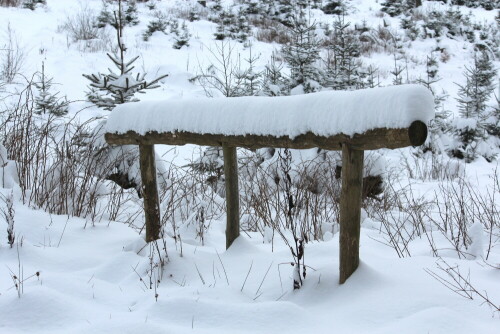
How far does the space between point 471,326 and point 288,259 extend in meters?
1.03

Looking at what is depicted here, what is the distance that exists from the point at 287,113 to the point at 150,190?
116cm

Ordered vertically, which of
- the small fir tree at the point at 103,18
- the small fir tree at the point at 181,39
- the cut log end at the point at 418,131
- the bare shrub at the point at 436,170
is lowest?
the bare shrub at the point at 436,170

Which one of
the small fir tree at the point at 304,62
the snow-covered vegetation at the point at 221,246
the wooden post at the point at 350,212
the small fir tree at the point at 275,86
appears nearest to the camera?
the snow-covered vegetation at the point at 221,246

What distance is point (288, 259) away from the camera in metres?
2.42

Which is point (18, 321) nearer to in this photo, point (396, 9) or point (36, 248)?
point (36, 248)

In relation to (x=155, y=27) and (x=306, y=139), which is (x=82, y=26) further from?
(x=306, y=139)

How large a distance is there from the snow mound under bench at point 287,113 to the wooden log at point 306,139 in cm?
3

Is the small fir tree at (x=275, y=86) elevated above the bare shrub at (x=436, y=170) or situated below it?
above

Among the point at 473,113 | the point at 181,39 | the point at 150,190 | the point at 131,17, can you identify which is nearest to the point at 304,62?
the point at 150,190

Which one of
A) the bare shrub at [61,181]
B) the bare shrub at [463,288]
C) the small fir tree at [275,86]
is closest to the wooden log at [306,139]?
the bare shrub at [463,288]

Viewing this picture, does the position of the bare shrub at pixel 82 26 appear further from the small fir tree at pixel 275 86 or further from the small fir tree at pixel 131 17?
the small fir tree at pixel 275 86

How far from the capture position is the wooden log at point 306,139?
5.41 ft

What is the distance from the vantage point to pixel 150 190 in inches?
110

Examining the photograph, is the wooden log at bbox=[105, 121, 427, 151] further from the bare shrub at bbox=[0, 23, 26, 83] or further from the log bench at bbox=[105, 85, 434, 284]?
the bare shrub at bbox=[0, 23, 26, 83]
